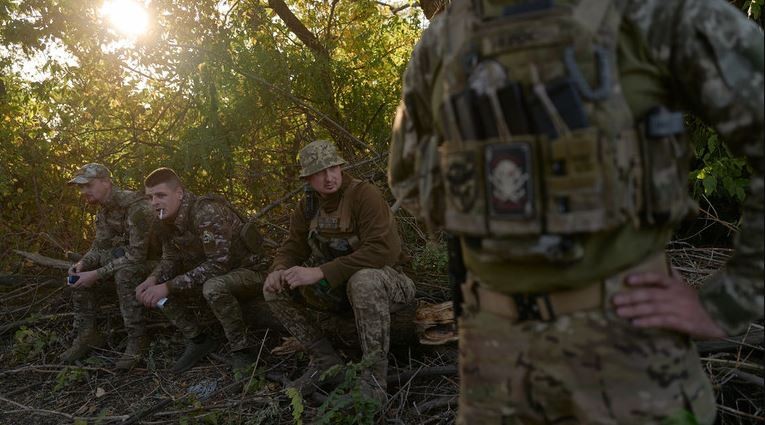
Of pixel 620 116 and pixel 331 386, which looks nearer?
pixel 620 116

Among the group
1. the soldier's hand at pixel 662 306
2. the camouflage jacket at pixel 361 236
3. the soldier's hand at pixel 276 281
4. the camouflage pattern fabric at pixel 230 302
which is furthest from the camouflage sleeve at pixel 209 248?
the soldier's hand at pixel 662 306

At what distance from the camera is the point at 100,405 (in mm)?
4418

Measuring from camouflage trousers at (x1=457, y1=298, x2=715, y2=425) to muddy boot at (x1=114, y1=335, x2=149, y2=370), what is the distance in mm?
4448

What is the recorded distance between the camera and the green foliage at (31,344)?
17.5 ft

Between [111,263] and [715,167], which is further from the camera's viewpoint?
[111,263]

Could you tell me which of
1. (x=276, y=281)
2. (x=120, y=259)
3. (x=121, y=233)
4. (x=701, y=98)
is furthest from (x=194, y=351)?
(x=701, y=98)

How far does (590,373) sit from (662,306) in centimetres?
21

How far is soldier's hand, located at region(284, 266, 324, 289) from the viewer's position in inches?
150

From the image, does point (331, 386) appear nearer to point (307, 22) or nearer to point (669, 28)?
point (669, 28)

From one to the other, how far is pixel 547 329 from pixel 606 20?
2.15 feet

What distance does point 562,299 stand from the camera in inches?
49.3

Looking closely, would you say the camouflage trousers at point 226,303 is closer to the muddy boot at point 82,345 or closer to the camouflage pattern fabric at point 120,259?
the camouflage pattern fabric at point 120,259

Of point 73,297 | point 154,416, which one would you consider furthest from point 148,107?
point 154,416

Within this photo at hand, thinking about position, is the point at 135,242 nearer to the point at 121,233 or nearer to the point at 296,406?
the point at 121,233
